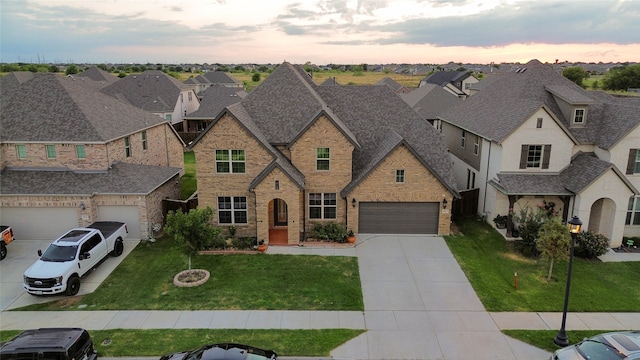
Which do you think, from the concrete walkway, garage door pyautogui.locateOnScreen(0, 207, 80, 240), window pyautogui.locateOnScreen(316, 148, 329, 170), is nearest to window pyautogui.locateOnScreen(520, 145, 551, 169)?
the concrete walkway

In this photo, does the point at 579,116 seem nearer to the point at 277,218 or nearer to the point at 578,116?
the point at 578,116

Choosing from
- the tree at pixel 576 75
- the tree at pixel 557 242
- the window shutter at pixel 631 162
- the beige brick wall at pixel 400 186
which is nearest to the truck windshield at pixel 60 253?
the beige brick wall at pixel 400 186

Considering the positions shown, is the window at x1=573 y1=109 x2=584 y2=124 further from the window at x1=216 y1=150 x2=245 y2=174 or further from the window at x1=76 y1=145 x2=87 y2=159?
the window at x1=76 y1=145 x2=87 y2=159

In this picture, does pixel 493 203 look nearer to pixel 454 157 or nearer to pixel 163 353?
pixel 454 157

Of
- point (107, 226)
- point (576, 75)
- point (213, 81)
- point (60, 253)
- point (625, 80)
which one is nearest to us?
point (60, 253)

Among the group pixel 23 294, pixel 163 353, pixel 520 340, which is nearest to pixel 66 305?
pixel 23 294

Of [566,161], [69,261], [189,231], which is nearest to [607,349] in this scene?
[566,161]
